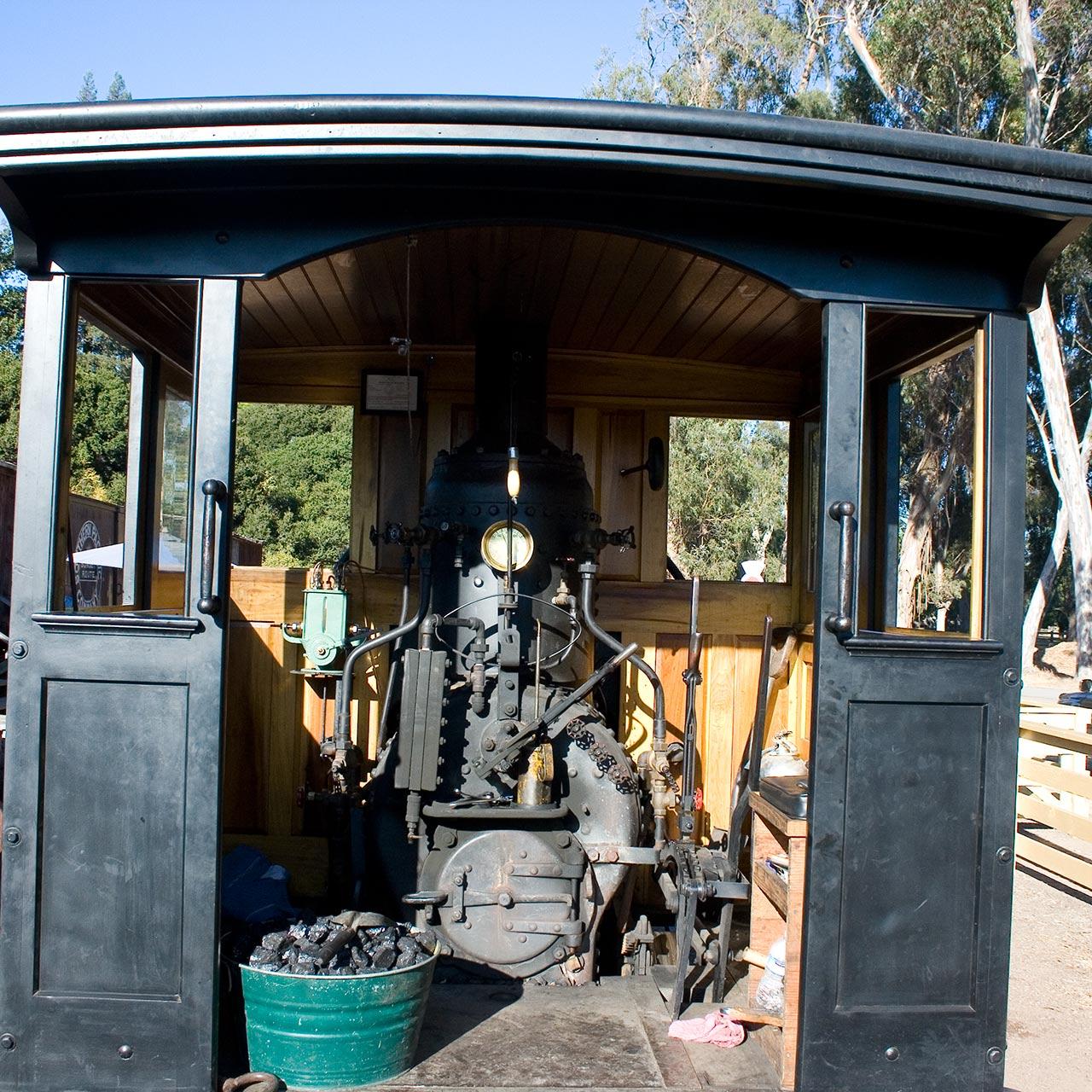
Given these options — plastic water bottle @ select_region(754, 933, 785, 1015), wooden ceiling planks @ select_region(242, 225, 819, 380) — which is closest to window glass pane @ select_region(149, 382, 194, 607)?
wooden ceiling planks @ select_region(242, 225, 819, 380)

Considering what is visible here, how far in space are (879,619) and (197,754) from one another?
250 centimetres

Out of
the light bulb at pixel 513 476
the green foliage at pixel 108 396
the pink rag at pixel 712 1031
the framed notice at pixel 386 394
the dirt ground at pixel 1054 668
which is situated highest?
the framed notice at pixel 386 394

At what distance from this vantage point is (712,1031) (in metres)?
3.44

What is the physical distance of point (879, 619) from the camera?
4.09 m

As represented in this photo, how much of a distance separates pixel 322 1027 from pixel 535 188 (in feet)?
7.94

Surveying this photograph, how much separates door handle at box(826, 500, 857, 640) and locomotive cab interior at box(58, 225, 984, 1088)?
1.39 feet

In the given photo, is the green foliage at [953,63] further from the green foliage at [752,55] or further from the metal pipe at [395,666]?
the metal pipe at [395,666]

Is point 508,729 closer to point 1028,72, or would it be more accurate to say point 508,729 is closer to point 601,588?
point 601,588

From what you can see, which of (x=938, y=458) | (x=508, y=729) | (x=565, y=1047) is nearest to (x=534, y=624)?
(x=508, y=729)

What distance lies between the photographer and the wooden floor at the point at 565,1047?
3098 millimetres

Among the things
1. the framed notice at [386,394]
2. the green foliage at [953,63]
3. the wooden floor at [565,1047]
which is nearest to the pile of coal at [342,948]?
the wooden floor at [565,1047]

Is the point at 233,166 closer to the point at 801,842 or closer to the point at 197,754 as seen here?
the point at 197,754

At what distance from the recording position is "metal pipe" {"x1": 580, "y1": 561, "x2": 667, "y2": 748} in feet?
13.9

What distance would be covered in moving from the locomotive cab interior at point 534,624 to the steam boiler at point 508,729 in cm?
1
